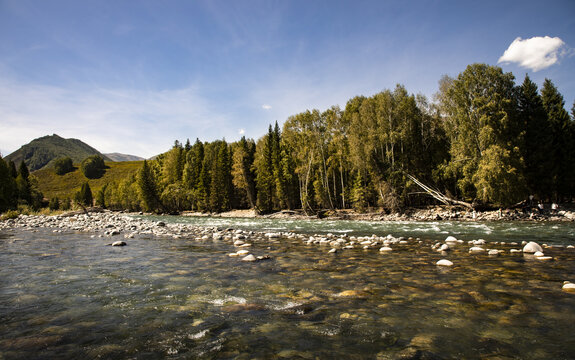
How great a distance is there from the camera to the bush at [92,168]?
459 ft

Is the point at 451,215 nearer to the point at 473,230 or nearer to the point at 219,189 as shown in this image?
the point at 473,230

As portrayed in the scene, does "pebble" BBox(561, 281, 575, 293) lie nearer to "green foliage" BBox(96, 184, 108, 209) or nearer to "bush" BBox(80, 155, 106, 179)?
"green foliage" BBox(96, 184, 108, 209)

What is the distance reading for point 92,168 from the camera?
14175cm

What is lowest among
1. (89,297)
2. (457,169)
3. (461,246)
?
(461,246)

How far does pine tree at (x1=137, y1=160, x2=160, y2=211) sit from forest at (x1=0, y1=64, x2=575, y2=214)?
72.4 feet

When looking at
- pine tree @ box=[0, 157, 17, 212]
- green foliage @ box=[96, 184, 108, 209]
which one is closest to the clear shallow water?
pine tree @ box=[0, 157, 17, 212]

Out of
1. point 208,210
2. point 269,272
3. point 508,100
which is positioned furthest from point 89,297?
point 208,210

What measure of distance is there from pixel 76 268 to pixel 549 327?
1054 centimetres

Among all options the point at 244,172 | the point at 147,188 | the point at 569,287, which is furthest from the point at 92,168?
the point at 569,287

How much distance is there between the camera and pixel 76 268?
783cm

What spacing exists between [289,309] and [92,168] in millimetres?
170731

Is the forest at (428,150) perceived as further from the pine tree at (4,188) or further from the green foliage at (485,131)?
the pine tree at (4,188)

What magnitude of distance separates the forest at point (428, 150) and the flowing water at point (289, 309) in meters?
24.2

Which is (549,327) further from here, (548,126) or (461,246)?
(548,126)
